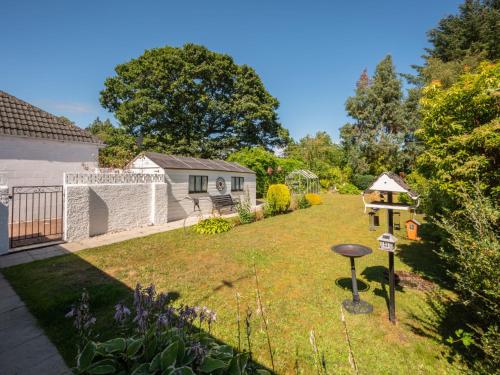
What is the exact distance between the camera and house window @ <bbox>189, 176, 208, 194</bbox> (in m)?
14.3

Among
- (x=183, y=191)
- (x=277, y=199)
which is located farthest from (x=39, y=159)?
(x=277, y=199)

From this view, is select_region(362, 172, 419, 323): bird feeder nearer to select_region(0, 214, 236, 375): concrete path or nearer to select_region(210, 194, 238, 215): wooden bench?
select_region(0, 214, 236, 375): concrete path

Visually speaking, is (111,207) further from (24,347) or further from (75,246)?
(24,347)

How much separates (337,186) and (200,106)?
19.5 m

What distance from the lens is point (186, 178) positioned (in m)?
13.9

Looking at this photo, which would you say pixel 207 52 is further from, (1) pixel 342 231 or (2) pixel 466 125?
(2) pixel 466 125

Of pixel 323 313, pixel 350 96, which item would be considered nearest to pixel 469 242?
pixel 323 313

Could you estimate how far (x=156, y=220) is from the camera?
1160 centimetres

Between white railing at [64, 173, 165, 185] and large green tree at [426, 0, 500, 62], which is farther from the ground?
large green tree at [426, 0, 500, 62]

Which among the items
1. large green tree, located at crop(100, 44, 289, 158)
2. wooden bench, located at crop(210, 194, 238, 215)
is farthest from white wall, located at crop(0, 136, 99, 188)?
large green tree, located at crop(100, 44, 289, 158)

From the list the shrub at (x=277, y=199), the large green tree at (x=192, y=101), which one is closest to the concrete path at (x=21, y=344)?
the shrub at (x=277, y=199)

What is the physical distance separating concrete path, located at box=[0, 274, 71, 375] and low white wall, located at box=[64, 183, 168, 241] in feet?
15.3

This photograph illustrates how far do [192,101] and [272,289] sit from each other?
89.6 ft

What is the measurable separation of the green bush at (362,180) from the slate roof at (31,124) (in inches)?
1077
